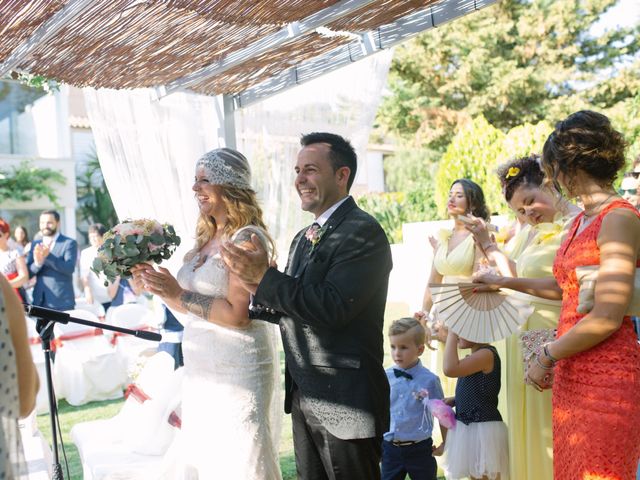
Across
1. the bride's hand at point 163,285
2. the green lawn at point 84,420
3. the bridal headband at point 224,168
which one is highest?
the bridal headband at point 224,168

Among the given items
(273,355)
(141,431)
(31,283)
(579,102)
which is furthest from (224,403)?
(579,102)

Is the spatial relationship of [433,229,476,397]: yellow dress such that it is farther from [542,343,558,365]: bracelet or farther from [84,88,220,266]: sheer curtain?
[542,343,558,365]: bracelet

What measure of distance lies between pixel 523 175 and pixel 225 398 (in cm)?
211

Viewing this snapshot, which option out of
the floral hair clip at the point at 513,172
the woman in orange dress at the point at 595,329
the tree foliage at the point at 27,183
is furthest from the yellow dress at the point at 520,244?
the tree foliage at the point at 27,183

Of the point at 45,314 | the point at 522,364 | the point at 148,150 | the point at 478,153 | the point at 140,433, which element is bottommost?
the point at 140,433

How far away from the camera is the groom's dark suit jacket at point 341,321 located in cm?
274

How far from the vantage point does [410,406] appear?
404 cm

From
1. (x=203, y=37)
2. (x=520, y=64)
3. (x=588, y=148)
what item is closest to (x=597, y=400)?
(x=588, y=148)

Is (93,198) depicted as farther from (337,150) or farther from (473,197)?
(337,150)

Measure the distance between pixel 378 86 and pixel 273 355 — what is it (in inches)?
84.6

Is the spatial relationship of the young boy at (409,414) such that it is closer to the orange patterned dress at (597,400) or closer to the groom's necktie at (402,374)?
the groom's necktie at (402,374)

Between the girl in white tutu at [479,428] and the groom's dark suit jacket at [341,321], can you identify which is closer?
the groom's dark suit jacket at [341,321]

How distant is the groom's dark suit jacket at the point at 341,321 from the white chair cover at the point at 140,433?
183cm

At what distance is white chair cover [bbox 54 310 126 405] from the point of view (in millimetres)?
7605
